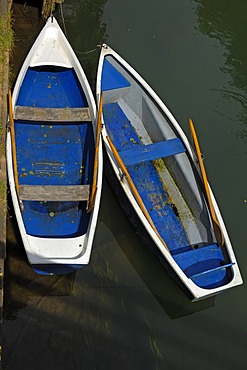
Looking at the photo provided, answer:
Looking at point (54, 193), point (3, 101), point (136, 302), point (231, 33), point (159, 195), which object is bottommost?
point (136, 302)

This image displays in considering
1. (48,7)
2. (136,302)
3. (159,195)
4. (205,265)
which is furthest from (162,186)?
(48,7)

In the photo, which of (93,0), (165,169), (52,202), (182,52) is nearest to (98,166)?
(52,202)

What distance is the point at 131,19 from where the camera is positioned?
1126 cm

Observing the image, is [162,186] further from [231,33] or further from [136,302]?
[231,33]

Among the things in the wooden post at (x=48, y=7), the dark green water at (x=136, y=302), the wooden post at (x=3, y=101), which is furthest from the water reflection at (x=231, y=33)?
the wooden post at (x=3, y=101)

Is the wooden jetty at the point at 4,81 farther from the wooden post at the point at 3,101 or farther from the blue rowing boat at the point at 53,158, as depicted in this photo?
the blue rowing boat at the point at 53,158

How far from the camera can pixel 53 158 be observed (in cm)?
793

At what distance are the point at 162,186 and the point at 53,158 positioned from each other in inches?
73.7

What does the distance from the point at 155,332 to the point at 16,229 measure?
2569mm

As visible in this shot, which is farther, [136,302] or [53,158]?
[53,158]

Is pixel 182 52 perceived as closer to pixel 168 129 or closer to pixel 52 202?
pixel 168 129

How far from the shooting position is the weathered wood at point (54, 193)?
7184 mm

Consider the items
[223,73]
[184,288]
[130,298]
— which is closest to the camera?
[184,288]

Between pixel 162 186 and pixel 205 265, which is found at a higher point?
pixel 162 186
